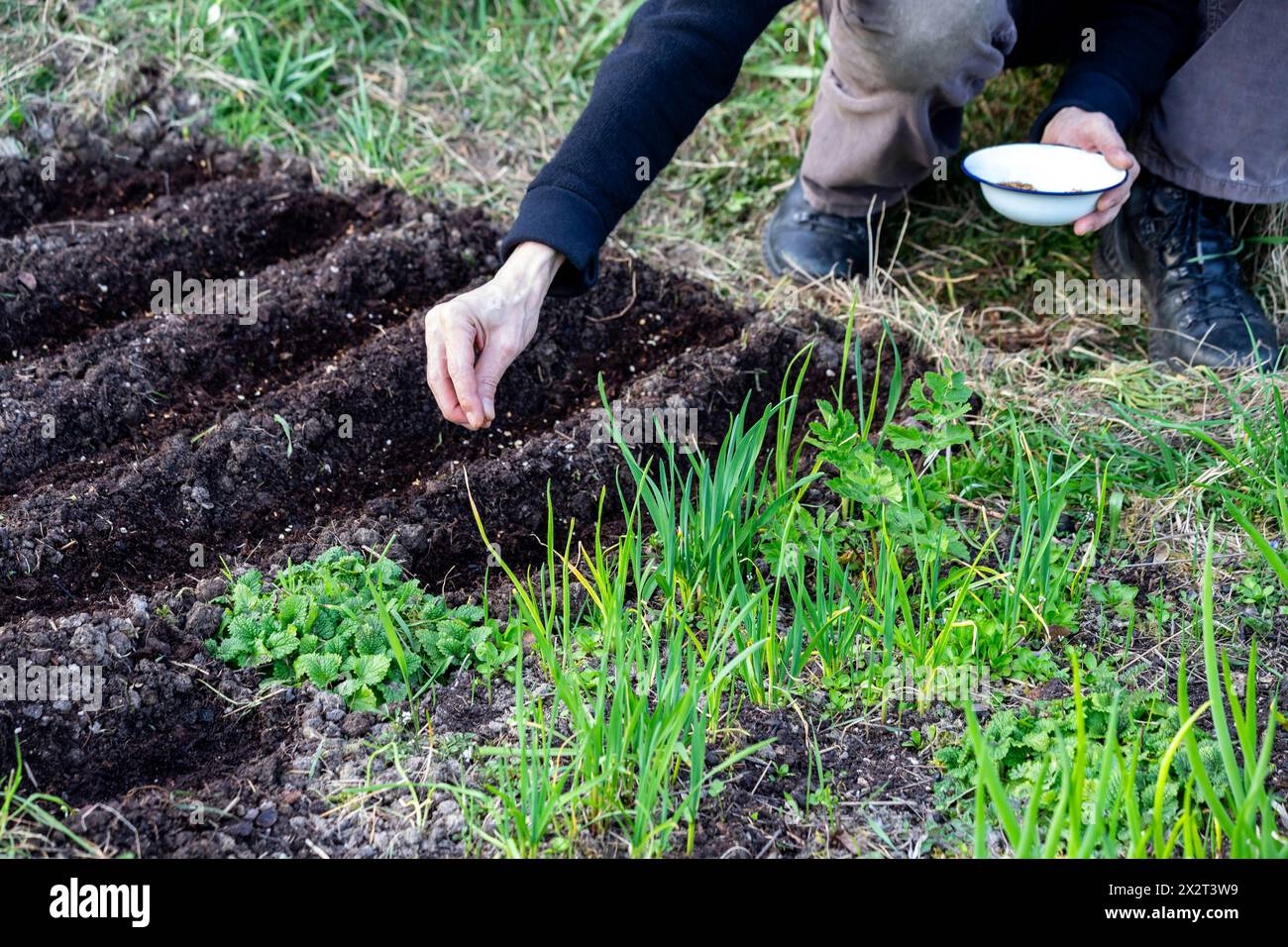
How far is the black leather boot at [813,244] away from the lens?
280 centimetres

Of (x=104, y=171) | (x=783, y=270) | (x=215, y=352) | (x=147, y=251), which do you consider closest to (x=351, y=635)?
(x=215, y=352)

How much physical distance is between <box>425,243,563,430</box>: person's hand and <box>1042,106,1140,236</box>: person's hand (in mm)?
1236

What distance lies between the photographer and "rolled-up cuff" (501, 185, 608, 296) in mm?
1785

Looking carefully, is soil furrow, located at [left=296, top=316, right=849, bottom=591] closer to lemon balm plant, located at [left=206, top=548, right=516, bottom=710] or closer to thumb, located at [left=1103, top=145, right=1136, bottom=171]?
lemon balm plant, located at [left=206, top=548, right=516, bottom=710]

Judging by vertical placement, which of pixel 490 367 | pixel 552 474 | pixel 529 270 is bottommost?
pixel 552 474

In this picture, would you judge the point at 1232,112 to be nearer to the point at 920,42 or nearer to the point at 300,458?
the point at 920,42

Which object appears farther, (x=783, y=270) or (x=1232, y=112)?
(x=783, y=270)

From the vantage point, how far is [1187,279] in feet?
8.65

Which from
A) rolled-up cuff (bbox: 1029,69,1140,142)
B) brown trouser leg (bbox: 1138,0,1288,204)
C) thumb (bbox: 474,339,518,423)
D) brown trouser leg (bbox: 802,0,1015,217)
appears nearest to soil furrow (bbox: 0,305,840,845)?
thumb (bbox: 474,339,518,423)

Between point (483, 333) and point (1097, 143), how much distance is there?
151cm

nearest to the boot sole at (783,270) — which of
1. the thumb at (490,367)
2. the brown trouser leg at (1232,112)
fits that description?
the brown trouser leg at (1232,112)

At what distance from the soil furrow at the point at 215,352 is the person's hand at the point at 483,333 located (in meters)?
0.83

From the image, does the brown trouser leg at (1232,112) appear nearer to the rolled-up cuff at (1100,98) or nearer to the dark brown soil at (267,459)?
the rolled-up cuff at (1100,98)

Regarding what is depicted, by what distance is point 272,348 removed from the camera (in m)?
2.47
